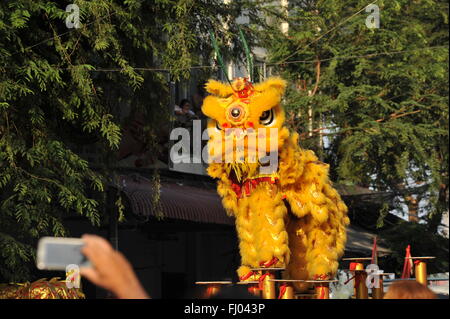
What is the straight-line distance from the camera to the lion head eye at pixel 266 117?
25.0 ft

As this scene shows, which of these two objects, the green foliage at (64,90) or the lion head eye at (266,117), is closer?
the lion head eye at (266,117)

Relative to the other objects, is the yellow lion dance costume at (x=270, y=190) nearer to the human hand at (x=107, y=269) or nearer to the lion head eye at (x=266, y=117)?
the lion head eye at (x=266, y=117)

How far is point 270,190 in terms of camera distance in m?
7.65

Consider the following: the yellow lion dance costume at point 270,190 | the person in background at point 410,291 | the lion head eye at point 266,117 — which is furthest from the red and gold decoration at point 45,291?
the person in background at point 410,291

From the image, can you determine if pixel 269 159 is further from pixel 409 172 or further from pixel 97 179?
pixel 409 172

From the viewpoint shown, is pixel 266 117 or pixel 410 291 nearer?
pixel 410 291

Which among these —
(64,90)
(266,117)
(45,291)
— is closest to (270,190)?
(266,117)

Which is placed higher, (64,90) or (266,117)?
(64,90)

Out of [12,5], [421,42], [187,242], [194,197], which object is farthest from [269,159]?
[187,242]

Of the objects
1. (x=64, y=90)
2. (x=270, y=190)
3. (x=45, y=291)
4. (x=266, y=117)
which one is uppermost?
(x=64, y=90)

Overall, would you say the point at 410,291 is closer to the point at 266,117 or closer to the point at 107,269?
the point at 107,269

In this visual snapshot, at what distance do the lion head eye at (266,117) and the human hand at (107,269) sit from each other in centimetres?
526

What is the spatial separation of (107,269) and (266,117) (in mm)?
5370

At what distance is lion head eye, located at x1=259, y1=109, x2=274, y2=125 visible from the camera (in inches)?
300
